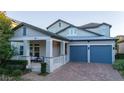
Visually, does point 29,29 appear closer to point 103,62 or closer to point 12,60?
point 12,60

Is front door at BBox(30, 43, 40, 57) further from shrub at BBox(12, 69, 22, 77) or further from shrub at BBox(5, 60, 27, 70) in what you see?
shrub at BBox(12, 69, 22, 77)

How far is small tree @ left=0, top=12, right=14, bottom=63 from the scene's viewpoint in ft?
44.8

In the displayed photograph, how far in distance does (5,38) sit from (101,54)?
38.9 ft

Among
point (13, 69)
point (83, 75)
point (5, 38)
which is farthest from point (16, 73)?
point (83, 75)

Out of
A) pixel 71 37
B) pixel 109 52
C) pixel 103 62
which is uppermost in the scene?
pixel 71 37

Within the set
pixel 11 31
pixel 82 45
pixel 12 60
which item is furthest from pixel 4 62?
pixel 82 45

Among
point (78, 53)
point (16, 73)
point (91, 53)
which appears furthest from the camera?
point (78, 53)

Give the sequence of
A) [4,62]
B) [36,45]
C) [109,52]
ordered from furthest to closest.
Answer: [109,52], [36,45], [4,62]

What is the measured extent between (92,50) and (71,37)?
4083 millimetres

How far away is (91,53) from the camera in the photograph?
2131 centimetres

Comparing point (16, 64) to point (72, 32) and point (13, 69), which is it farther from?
point (72, 32)

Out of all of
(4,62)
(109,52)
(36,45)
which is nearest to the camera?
(4,62)

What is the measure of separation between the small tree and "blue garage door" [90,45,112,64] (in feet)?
34.9

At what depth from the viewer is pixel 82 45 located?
21.7 m
